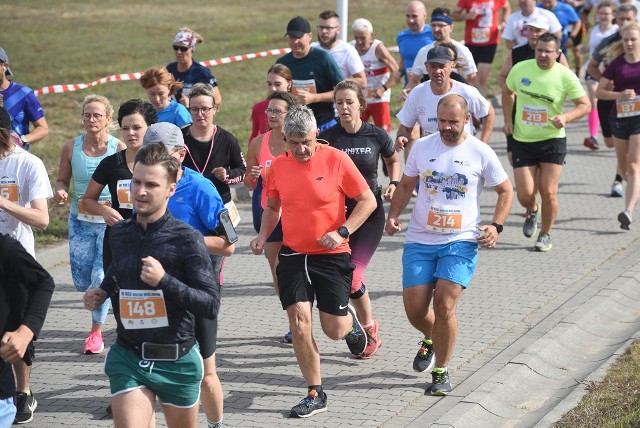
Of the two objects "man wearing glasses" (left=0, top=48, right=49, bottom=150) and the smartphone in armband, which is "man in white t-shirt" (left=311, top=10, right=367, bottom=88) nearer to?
"man wearing glasses" (left=0, top=48, right=49, bottom=150)

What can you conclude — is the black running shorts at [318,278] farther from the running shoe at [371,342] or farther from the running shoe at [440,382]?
the running shoe at [371,342]

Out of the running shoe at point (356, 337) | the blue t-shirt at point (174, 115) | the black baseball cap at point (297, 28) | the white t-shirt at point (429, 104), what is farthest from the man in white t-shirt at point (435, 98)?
the running shoe at point (356, 337)

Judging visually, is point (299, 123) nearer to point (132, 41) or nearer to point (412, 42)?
point (412, 42)

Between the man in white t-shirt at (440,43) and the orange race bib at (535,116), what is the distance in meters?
1.03

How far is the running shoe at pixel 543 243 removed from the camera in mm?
11812

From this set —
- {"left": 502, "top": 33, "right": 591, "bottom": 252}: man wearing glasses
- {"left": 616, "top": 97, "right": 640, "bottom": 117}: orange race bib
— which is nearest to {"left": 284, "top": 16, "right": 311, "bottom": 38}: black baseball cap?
{"left": 502, "top": 33, "right": 591, "bottom": 252}: man wearing glasses

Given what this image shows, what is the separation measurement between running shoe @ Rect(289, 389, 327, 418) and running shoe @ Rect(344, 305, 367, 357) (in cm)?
95

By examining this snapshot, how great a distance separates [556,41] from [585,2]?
1206 cm

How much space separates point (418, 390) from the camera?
26.1 ft

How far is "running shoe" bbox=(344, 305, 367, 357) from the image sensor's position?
8.41 metres

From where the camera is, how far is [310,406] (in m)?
7.43

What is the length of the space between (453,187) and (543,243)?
4157mm

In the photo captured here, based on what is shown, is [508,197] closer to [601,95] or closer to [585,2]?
[601,95]

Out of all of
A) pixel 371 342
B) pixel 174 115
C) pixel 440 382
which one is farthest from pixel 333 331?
pixel 174 115
